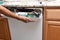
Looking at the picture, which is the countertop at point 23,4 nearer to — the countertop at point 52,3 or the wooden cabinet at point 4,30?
the countertop at point 52,3

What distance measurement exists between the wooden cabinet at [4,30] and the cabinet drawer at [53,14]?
0.59 meters

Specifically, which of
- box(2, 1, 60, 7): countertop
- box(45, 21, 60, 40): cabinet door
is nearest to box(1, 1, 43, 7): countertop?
box(2, 1, 60, 7): countertop

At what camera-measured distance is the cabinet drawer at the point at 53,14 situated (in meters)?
1.50

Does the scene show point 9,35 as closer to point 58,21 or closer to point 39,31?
point 39,31

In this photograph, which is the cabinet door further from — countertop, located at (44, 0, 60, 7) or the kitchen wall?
countertop, located at (44, 0, 60, 7)

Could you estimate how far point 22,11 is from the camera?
157cm

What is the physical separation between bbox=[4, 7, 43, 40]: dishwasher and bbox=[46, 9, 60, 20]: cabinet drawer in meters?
0.10

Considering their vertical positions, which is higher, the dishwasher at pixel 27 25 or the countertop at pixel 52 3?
the countertop at pixel 52 3

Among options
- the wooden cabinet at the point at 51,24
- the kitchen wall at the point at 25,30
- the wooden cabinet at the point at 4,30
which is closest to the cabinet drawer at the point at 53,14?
the wooden cabinet at the point at 51,24

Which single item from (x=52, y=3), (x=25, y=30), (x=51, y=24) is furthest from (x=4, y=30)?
(x=52, y=3)

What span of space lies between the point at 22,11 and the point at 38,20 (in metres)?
0.26

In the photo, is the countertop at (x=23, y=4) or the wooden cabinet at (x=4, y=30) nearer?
the countertop at (x=23, y=4)

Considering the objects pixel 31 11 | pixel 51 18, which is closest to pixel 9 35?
pixel 31 11

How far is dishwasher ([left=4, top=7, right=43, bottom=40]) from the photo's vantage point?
1.48 meters
